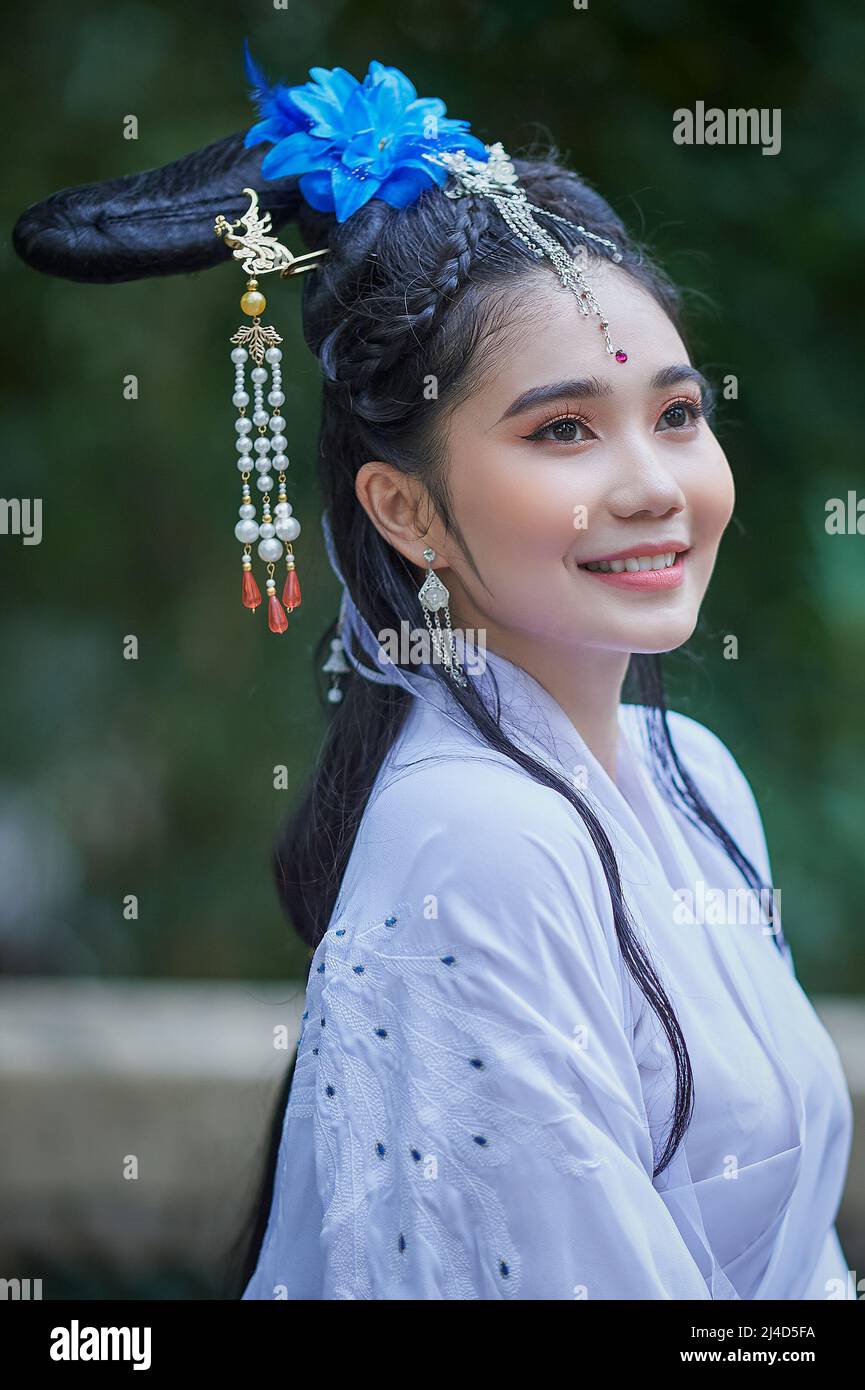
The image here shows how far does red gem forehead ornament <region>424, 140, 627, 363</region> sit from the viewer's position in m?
1.12

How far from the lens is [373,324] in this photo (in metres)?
1.17

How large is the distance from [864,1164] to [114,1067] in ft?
4.94

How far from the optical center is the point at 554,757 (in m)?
1.18

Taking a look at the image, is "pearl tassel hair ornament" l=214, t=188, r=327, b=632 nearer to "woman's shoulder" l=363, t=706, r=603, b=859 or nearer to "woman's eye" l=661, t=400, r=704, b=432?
"woman's shoulder" l=363, t=706, r=603, b=859

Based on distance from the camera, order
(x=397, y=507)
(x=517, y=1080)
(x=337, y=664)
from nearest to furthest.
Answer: (x=517, y=1080), (x=397, y=507), (x=337, y=664)

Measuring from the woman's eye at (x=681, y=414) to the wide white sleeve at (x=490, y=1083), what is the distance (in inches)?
14.0

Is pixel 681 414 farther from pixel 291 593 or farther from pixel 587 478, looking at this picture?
pixel 291 593

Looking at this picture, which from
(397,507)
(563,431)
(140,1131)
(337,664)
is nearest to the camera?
(563,431)

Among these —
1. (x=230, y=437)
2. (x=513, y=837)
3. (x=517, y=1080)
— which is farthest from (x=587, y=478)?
(x=230, y=437)

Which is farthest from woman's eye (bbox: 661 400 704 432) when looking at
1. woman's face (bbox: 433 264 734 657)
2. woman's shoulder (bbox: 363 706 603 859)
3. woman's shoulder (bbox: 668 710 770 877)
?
woman's shoulder (bbox: 668 710 770 877)

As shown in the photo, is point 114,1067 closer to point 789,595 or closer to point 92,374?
point 92,374

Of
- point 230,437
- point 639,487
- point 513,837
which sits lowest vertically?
point 513,837

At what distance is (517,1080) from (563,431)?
0.54m
